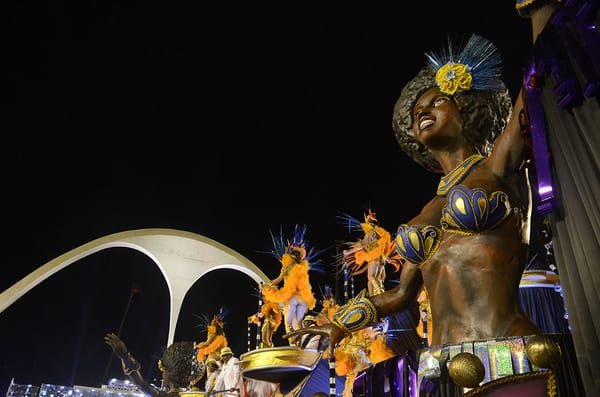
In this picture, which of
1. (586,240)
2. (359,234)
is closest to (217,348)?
(359,234)

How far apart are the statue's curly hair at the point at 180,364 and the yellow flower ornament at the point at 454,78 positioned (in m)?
5.77

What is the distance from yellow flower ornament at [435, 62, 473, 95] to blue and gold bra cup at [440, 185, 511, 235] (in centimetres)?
64

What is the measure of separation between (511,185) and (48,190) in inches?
323

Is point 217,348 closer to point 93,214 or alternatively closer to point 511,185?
point 93,214

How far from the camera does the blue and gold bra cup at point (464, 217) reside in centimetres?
173

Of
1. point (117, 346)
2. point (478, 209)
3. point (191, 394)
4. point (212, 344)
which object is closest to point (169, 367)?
point (191, 394)

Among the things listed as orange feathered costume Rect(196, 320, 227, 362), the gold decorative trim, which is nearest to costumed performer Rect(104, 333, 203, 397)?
orange feathered costume Rect(196, 320, 227, 362)

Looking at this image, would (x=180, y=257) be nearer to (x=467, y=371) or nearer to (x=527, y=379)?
(x=467, y=371)

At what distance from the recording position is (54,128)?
7.76 m

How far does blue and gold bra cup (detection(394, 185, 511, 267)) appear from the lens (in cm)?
173

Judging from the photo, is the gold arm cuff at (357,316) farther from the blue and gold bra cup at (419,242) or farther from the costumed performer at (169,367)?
the costumed performer at (169,367)

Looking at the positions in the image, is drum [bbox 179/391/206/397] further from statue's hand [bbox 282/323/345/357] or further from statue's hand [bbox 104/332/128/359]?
statue's hand [bbox 282/323/345/357]

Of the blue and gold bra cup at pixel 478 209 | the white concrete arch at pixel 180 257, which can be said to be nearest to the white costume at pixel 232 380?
the blue and gold bra cup at pixel 478 209

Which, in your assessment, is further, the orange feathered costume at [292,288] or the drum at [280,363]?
the orange feathered costume at [292,288]
